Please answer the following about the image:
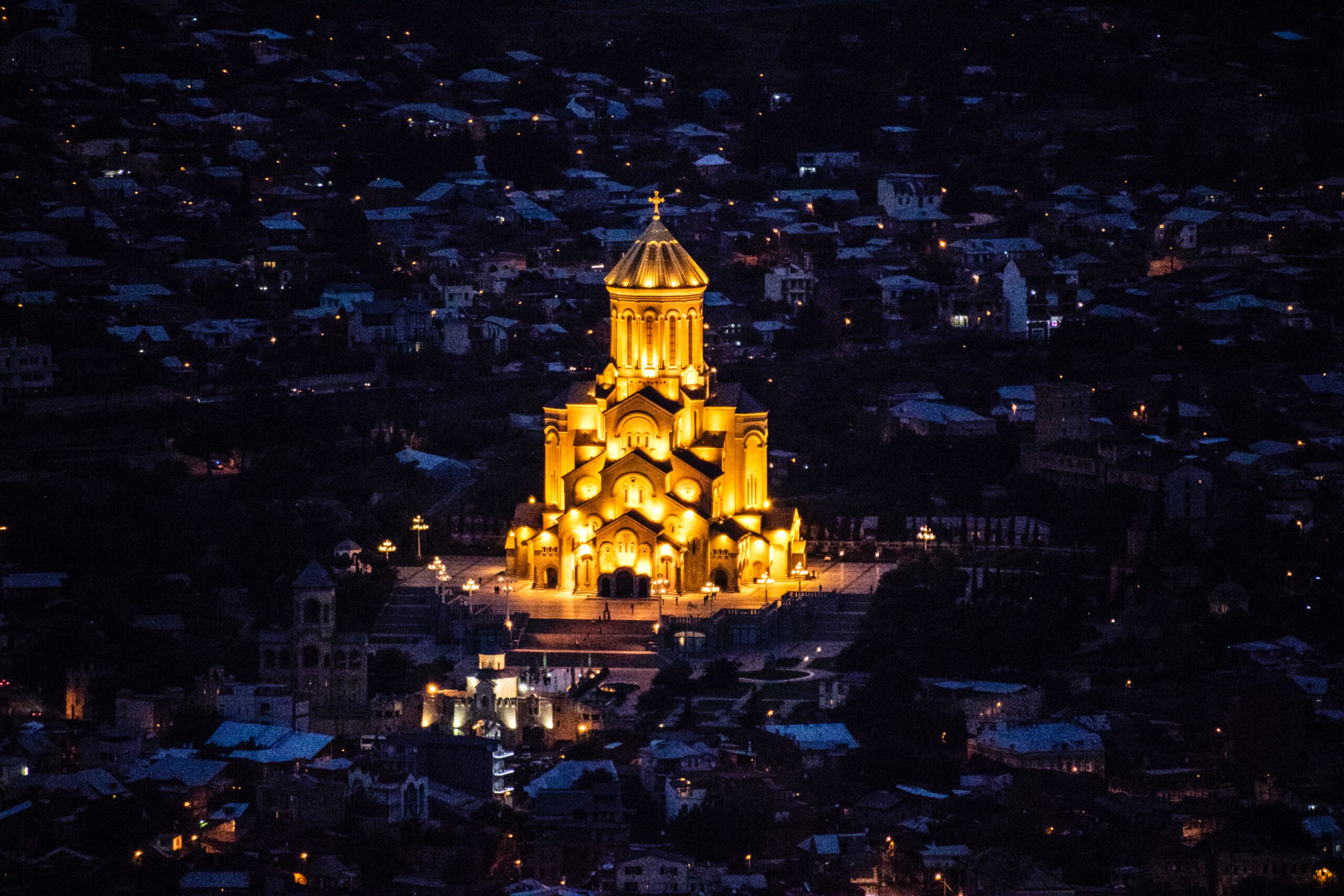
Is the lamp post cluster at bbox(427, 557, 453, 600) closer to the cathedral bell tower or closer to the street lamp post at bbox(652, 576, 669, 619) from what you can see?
the street lamp post at bbox(652, 576, 669, 619)

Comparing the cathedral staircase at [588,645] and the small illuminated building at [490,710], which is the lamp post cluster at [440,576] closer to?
the cathedral staircase at [588,645]

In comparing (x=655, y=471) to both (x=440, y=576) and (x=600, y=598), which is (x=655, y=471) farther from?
(x=440, y=576)

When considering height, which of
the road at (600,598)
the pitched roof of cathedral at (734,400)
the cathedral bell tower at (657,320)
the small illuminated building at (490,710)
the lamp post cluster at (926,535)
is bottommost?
the small illuminated building at (490,710)

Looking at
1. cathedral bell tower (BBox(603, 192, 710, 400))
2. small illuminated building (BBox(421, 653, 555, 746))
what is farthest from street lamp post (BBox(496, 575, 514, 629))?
small illuminated building (BBox(421, 653, 555, 746))

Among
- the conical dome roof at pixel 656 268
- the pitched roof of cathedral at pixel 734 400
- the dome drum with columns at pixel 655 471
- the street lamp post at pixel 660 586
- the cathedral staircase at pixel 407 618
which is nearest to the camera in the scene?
the cathedral staircase at pixel 407 618

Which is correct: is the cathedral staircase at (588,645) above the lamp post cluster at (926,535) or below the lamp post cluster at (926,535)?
below

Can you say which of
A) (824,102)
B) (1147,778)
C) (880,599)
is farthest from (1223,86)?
(1147,778)

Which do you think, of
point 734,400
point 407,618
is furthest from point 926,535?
point 407,618

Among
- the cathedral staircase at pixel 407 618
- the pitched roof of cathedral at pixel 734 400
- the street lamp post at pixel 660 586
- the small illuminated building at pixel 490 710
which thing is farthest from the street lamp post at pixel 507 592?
the pitched roof of cathedral at pixel 734 400
